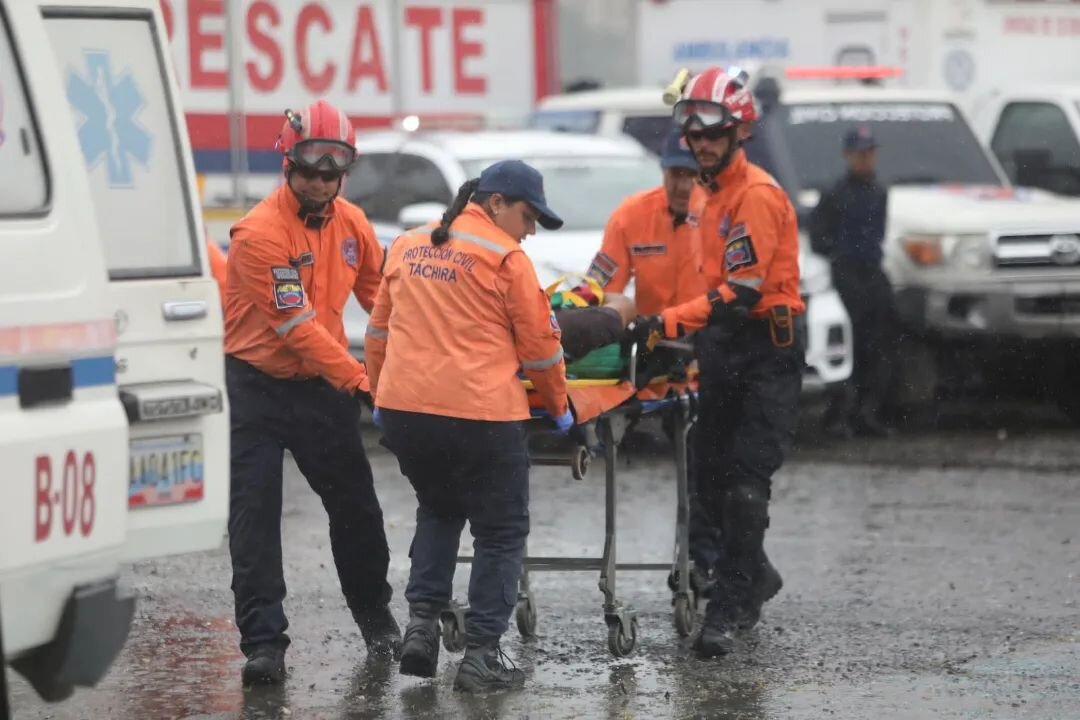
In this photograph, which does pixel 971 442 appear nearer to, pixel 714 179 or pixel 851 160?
pixel 851 160

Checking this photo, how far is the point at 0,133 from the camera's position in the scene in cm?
512

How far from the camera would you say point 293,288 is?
7.12 meters

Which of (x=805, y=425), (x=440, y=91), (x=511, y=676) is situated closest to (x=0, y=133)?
(x=511, y=676)

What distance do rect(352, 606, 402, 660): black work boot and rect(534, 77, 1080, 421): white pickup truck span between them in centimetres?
639

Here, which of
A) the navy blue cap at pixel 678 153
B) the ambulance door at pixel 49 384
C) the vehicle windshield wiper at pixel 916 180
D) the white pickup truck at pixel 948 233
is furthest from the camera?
the vehicle windshield wiper at pixel 916 180

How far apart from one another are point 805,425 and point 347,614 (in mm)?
6338

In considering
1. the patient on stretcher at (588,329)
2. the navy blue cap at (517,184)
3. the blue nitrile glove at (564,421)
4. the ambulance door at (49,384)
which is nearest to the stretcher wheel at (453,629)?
the blue nitrile glove at (564,421)

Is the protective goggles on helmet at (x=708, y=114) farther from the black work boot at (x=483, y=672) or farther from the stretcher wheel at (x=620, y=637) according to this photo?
the black work boot at (x=483, y=672)

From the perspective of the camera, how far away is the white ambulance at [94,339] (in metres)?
5.04

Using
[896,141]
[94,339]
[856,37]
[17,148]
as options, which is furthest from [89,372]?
[856,37]

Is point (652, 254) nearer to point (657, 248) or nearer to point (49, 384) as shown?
point (657, 248)

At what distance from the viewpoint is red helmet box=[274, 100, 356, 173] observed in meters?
7.20

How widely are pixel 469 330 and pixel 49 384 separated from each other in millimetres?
2024

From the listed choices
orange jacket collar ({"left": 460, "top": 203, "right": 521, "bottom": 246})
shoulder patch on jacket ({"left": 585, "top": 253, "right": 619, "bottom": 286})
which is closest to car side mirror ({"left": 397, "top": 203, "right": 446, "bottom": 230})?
shoulder patch on jacket ({"left": 585, "top": 253, "right": 619, "bottom": 286})
